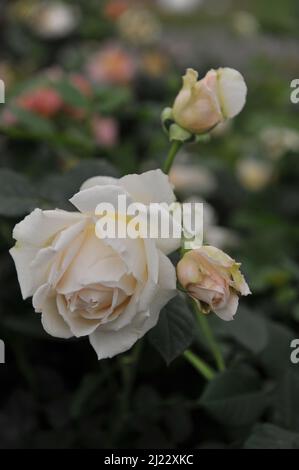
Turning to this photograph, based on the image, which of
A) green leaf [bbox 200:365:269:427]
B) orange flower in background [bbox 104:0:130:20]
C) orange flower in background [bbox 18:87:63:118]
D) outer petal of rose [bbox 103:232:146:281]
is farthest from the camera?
orange flower in background [bbox 104:0:130:20]

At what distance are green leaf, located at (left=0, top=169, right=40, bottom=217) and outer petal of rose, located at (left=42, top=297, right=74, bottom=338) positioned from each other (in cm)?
15

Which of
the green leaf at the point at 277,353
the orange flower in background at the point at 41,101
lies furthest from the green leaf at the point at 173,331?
the orange flower in background at the point at 41,101

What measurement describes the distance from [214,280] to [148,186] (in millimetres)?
88

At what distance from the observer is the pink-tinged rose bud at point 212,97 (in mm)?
617

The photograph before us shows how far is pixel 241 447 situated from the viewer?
752 mm

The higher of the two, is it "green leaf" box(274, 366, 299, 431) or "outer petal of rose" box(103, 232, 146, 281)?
"outer petal of rose" box(103, 232, 146, 281)

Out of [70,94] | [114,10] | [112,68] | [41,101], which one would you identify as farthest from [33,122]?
[114,10]

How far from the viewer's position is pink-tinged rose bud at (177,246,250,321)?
525 millimetres

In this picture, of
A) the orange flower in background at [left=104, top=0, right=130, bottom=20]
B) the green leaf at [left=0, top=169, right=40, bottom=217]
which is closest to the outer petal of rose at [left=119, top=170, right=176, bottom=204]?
the green leaf at [left=0, top=169, right=40, bottom=217]

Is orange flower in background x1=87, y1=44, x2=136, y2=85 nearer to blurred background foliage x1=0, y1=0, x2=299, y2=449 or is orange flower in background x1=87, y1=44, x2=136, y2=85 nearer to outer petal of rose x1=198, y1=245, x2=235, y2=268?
blurred background foliage x1=0, y1=0, x2=299, y2=449

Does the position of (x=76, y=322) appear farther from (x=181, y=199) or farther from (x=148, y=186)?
→ (x=181, y=199)

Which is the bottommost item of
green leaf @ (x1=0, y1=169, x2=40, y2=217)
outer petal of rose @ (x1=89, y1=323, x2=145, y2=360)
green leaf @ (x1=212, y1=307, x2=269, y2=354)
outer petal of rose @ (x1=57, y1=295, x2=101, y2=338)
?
green leaf @ (x1=212, y1=307, x2=269, y2=354)

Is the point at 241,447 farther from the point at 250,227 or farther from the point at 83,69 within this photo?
the point at 83,69

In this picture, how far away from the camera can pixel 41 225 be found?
1.77ft
